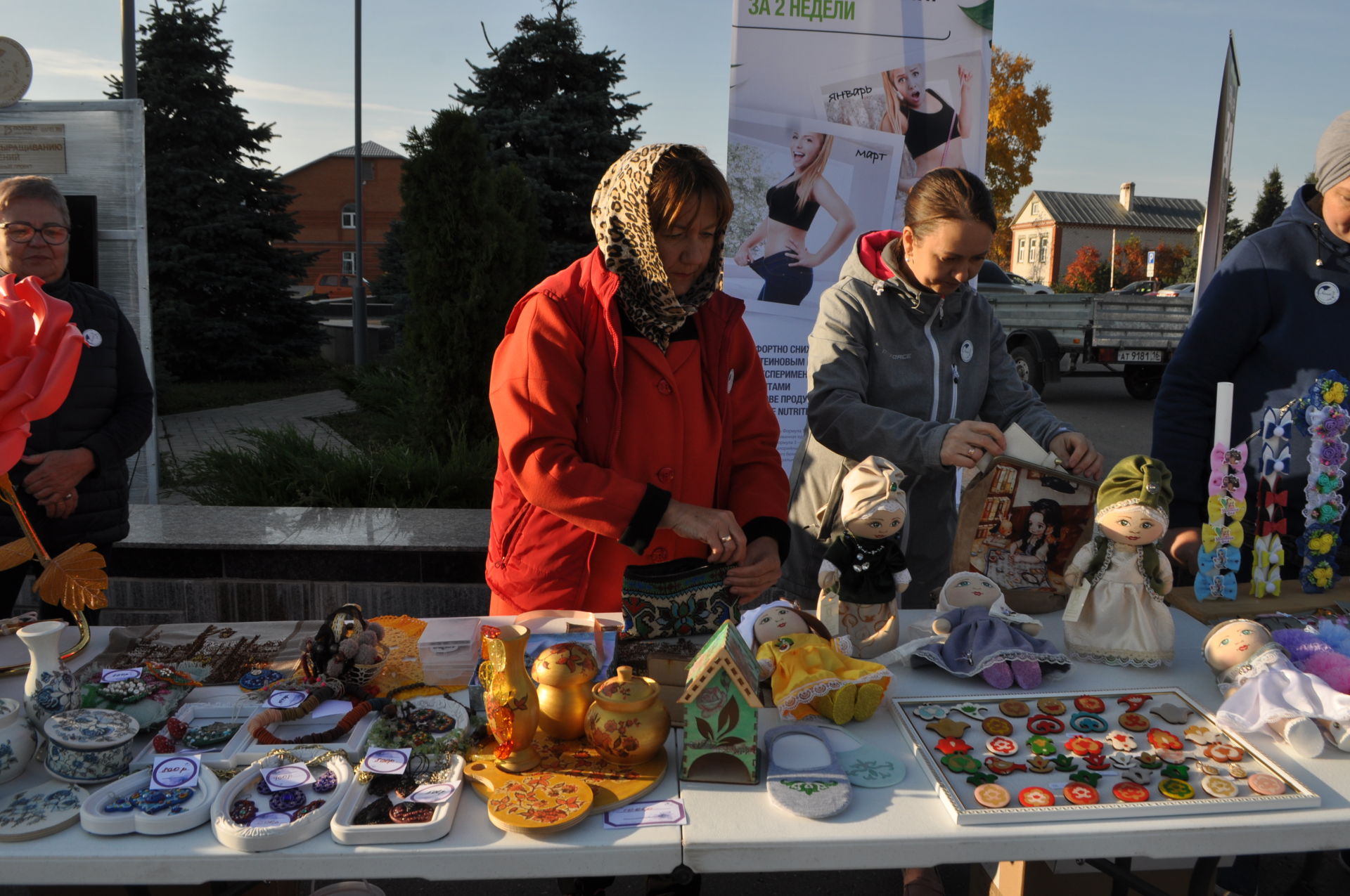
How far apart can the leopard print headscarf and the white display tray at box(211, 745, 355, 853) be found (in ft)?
3.27

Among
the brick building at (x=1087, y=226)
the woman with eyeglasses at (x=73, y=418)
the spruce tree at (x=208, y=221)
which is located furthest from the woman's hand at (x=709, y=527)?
the brick building at (x=1087, y=226)

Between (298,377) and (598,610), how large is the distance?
14.4 meters

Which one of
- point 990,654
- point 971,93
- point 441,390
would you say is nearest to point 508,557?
point 990,654

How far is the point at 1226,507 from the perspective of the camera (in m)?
2.12

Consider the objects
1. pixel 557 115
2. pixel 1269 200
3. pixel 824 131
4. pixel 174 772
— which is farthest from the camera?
pixel 1269 200

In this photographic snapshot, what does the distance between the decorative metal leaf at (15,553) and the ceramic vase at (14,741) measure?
294 mm

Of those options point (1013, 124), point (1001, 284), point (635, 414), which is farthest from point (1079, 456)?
point (1013, 124)

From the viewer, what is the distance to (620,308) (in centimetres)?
188

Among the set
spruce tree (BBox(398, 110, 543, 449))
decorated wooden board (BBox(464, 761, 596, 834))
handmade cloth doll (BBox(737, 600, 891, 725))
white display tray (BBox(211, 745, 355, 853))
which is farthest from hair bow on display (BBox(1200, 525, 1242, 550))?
spruce tree (BBox(398, 110, 543, 449))

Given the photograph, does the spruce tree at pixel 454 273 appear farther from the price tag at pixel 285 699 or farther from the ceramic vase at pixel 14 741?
the ceramic vase at pixel 14 741

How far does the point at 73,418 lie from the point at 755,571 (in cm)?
222

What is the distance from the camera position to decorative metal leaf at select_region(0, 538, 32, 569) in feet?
5.55

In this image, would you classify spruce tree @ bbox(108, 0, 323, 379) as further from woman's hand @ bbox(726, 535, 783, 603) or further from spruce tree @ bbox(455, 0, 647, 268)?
woman's hand @ bbox(726, 535, 783, 603)

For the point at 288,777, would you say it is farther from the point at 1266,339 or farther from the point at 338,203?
the point at 338,203
